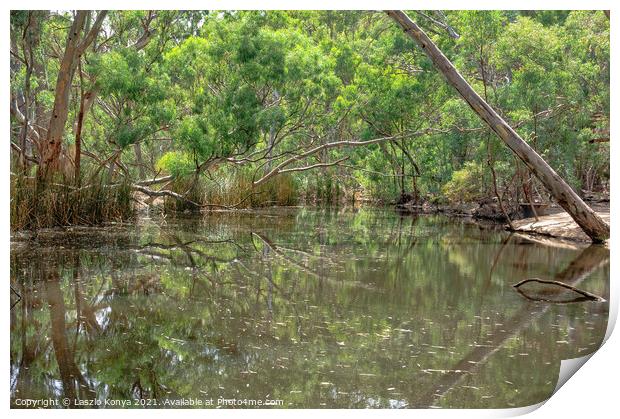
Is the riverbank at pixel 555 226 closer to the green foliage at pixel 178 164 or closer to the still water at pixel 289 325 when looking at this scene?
the still water at pixel 289 325

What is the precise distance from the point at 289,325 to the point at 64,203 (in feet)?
16.4

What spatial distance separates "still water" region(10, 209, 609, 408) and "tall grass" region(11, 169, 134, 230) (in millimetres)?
515

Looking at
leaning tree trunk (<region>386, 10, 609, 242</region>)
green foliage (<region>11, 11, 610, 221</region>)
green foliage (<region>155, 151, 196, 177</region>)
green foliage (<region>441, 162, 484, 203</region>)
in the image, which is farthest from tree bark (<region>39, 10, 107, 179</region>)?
green foliage (<region>441, 162, 484, 203</region>)

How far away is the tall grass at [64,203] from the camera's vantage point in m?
6.94

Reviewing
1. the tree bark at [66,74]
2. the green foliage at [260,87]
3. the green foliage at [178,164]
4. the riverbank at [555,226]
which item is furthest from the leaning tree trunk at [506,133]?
the green foliage at [178,164]

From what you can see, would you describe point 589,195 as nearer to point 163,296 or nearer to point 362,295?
point 362,295

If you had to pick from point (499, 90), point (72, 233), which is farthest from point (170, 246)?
point (499, 90)

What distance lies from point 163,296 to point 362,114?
11.1 m

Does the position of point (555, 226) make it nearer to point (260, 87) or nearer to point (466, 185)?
point (466, 185)

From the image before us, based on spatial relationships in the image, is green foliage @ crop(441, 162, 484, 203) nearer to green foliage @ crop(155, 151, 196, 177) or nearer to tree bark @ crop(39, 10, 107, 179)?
green foliage @ crop(155, 151, 196, 177)

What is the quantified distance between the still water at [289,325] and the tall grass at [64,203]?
515 millimetres

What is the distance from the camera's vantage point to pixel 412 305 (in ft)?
14.4

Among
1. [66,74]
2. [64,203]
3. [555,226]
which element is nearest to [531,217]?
[555,226]
